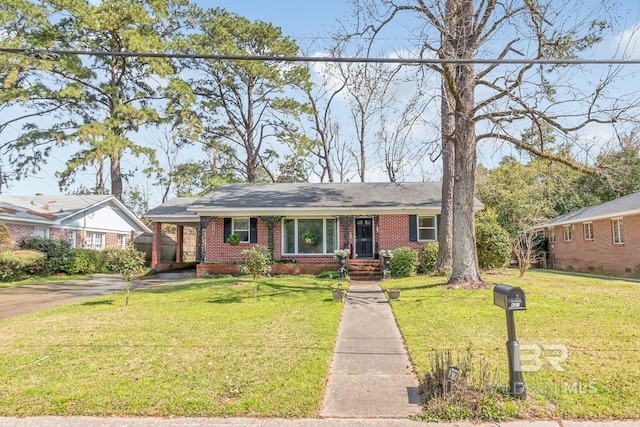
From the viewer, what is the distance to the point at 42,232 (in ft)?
67.4

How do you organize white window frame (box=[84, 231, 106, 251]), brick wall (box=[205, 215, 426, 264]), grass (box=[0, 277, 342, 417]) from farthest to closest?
1. white window frame (box=[84, 231, 106, 251])
2. brick wall (box=[205, 215, 426, 264])
3. grass (box=[0, 277, 342, 417])

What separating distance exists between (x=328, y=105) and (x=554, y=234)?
18.9 meters

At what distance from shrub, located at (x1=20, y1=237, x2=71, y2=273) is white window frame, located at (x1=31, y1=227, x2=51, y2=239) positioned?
1.29 m

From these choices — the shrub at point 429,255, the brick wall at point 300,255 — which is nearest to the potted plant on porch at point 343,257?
the brick wall at point 300,255

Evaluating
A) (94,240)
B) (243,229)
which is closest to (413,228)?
(243,229)

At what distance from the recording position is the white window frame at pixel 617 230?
739 inches

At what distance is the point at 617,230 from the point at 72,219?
29266 millimetres

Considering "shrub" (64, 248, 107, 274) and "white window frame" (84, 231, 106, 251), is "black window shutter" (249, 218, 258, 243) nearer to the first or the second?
"shrub" (64, 248, 107, 274)

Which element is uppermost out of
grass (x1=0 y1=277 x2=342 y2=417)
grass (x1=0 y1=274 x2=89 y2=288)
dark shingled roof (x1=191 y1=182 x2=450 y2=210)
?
dark shingled roof (x1=191 y1=182 x2=450 y2=210)

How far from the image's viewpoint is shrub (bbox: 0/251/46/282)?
1630cm

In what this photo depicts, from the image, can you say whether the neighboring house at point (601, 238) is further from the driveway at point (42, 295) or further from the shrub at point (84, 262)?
the shrub at point (84, 262)

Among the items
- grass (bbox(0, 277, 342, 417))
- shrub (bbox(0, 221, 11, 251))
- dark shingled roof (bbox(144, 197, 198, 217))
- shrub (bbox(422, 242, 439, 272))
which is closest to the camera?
grass (bbox(0, 277, 342, 417))

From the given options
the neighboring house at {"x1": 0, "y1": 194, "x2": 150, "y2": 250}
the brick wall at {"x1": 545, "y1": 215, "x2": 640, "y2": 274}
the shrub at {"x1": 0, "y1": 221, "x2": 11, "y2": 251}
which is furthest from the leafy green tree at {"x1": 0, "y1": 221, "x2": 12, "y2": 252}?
the brick wall at {"x1": 545, "y1": 215, "x2": 640, "y2": 274}

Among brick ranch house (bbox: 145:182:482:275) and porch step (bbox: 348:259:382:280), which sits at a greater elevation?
brick ranch house (bbox: 145:182:482:275)
